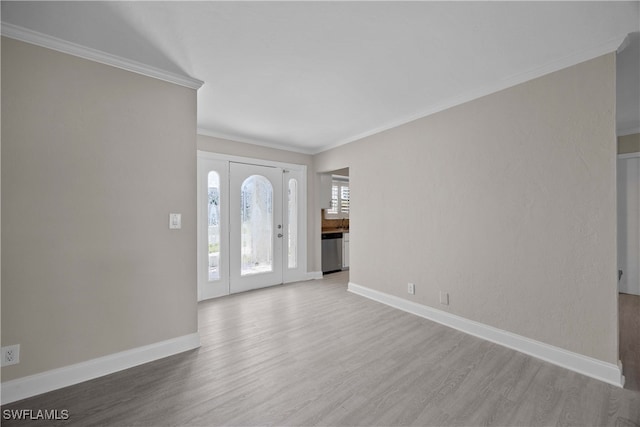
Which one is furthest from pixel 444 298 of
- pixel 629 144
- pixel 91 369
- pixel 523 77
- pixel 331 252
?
pixel 629 144

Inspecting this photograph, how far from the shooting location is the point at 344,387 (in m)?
1.93

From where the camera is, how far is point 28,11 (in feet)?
5.49

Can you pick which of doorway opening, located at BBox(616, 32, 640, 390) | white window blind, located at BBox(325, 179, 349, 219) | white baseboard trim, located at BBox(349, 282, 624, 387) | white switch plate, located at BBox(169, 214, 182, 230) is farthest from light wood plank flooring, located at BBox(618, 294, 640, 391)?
white window blind, located at BBox(325, 179, 349, 219)

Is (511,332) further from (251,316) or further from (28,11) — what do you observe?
(28,11)

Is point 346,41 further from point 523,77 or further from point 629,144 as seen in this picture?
point 629,144

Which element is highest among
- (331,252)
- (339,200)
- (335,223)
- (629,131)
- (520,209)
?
(629,131)

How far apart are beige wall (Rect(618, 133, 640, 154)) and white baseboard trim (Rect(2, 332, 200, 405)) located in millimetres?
6099

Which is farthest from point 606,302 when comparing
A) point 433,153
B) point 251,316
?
point 251,316

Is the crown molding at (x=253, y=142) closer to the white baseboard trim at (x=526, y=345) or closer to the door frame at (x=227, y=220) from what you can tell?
the door frame at (x=227, y=220)

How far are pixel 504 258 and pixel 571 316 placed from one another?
2.05ft

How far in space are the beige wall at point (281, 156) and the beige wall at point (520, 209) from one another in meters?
A: 1.89

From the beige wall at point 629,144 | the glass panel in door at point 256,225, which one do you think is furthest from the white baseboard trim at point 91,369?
the beige wall at point 629,144

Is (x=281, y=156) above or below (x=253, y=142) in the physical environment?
below

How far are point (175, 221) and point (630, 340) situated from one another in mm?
4366
